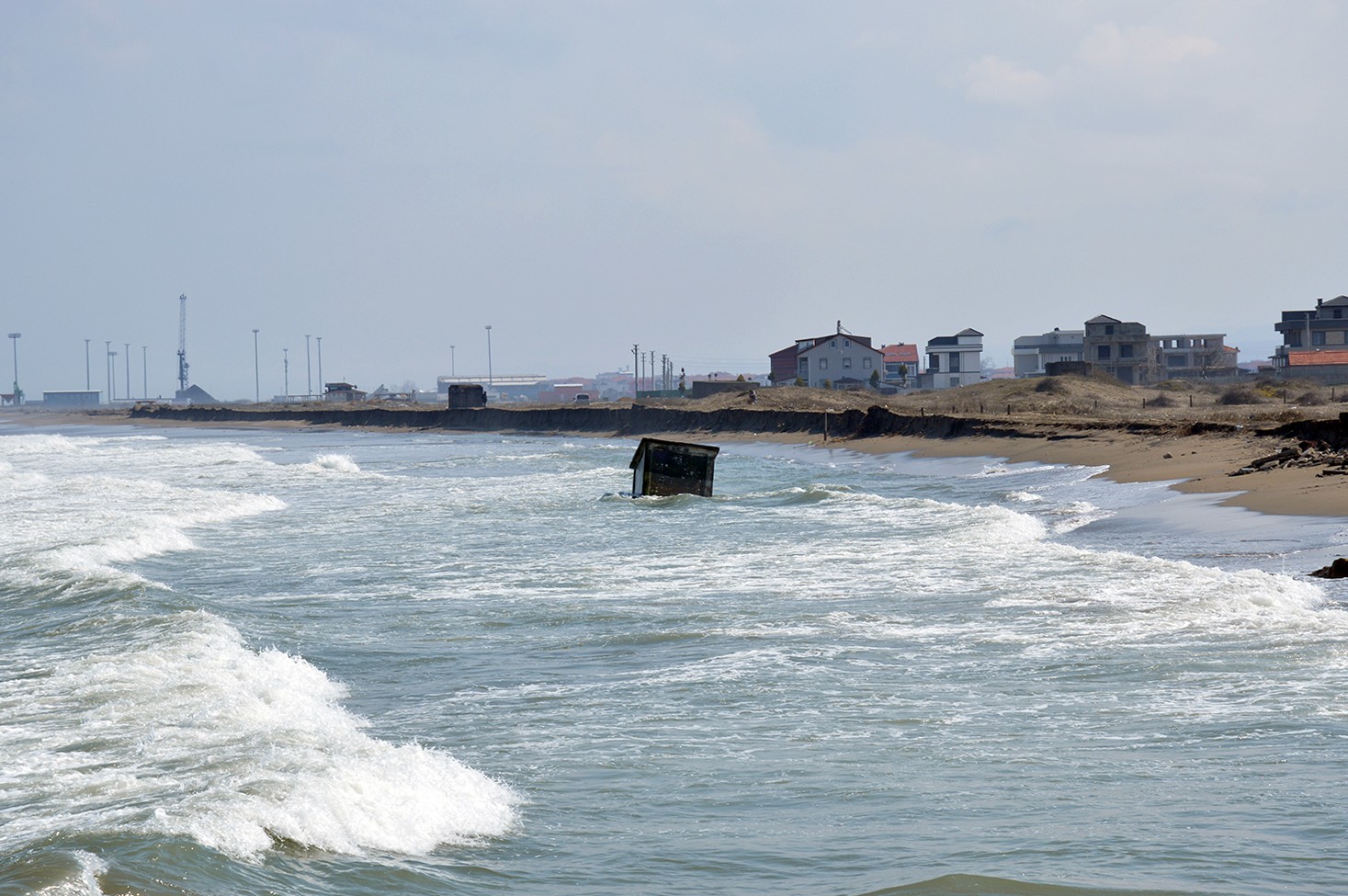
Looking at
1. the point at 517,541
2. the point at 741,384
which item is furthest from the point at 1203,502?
the point at 741,384

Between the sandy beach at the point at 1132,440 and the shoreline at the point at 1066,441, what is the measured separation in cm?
6

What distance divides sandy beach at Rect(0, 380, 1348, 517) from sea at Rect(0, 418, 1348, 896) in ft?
10.6

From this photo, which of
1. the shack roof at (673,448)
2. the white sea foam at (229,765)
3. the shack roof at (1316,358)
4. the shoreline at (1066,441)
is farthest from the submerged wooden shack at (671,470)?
the shack roof at (1316,358)

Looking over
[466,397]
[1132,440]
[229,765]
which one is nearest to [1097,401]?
[1132,440]

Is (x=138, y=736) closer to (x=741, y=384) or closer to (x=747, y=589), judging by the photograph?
(x=747, y=589)

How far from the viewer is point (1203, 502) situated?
2245 centimetres

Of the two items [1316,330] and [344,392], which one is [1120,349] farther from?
[344,392]

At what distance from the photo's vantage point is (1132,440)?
124ft

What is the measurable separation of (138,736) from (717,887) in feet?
15.0

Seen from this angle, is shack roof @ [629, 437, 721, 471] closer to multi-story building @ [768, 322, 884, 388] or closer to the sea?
the sea

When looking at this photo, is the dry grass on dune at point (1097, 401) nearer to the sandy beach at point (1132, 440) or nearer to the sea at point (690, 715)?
the sandy beach at point (1132, 440)

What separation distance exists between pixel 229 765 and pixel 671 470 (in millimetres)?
22880

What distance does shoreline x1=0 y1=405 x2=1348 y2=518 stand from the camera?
22.4 meters

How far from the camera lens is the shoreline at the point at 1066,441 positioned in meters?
22.4
